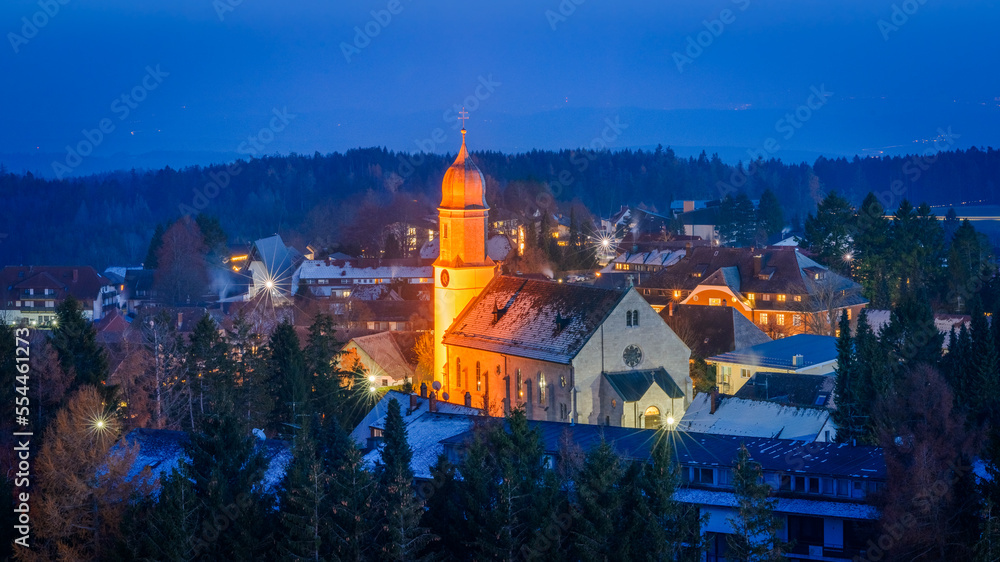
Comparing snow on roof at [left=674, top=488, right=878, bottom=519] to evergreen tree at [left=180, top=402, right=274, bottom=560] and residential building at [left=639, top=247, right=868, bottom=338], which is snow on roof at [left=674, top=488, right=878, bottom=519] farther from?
residential building at [left=639, top=247, right=868, bottom=338]

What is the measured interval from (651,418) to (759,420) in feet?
15.9

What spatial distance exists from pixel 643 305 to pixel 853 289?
107 feet

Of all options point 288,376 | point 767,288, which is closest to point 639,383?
point 288,376

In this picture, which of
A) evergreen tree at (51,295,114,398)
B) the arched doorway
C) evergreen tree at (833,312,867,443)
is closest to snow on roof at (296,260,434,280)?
the arched doorway

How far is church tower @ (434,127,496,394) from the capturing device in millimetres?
55500

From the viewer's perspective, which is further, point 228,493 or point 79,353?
point 79,353

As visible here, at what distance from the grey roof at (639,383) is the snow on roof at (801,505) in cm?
1127

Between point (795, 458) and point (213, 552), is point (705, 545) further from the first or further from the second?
point (213, 552)

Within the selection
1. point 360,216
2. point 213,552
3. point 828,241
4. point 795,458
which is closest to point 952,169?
point 360,216

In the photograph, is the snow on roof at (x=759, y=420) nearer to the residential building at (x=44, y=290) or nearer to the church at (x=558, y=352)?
the church at (x=558, y=352)

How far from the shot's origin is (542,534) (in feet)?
101

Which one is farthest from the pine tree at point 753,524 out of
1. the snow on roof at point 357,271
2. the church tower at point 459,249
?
the snow on roof at point 357,271

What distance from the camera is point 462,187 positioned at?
183ft

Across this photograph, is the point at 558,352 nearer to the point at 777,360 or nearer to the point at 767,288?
the point at 777,360
